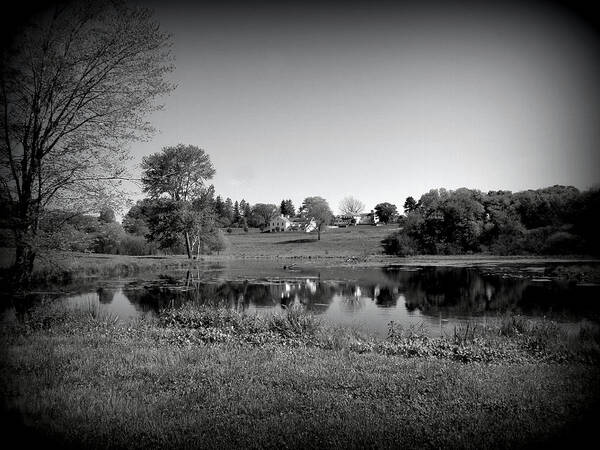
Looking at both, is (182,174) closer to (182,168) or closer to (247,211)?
(182,168)

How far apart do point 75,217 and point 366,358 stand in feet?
34.7

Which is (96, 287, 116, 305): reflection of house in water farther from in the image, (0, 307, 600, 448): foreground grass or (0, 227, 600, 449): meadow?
(0, 307, 600, 448): foreground grass

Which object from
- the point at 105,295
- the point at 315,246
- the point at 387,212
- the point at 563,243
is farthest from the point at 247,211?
the point at 105,295

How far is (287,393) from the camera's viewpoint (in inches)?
252

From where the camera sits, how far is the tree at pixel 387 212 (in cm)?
16988

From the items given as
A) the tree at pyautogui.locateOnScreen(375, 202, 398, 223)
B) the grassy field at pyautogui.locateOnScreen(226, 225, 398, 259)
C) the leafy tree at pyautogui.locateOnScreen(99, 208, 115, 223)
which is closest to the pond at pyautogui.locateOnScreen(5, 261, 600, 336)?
the leafy tree at pyautogui.locateOnScreen(99, 208, 115, 223)

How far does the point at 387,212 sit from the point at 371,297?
150 meters

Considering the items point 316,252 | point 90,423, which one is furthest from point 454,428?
point 316,252

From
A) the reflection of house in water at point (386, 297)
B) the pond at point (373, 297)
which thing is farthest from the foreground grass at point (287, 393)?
the reflection of house in water at point (386, 297)

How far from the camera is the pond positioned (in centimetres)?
1806

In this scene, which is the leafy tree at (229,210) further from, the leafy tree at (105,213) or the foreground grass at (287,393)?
the foreground grass at (287,393)

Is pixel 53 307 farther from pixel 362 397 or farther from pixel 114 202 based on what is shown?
pixel 362 397

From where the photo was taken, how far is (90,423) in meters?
5.21

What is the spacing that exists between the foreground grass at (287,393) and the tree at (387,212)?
162 m
